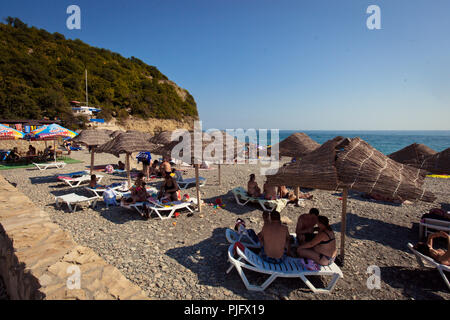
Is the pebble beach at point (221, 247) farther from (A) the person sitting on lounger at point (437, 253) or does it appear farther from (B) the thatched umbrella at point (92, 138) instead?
(B) the thatched umbrella at point (92, 138)

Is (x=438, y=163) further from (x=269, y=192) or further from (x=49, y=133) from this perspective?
(x=49, y=133)

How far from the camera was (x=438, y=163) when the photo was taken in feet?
22.6

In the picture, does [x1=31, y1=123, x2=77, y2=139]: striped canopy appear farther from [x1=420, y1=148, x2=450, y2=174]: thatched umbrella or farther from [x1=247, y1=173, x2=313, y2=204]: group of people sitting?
[x1=420, y1=148, x2=450, y2=174]: thatched umbrella

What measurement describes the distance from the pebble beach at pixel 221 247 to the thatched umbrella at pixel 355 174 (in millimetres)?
925

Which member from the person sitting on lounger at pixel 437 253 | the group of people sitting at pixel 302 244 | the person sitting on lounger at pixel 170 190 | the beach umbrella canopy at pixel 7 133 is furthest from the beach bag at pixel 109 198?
the beach umbrella canopy at pixel 7 133

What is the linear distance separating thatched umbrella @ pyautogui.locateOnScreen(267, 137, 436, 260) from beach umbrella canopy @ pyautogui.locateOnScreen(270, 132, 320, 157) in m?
4.95

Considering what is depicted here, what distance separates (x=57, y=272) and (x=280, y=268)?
117 inches

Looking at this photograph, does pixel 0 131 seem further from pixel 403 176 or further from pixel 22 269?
pixel 403 176

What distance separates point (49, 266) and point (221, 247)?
2977 mm

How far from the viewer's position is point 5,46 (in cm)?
3500

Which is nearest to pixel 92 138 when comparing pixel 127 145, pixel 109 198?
pixel 127 145

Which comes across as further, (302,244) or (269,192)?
(269,192)

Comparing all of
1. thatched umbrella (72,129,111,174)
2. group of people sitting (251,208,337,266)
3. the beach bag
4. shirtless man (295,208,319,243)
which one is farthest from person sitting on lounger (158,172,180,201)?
thatched umbrella (72,129,111,174)
